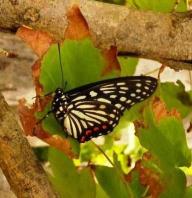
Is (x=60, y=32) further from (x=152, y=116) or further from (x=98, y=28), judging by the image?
(x=152, y=116)

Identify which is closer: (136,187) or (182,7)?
(136,187)

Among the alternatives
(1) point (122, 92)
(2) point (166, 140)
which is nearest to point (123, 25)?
(1) point (122, 92)

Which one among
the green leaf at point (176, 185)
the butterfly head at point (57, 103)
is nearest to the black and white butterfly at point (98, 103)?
the butterfly head at point (57, 103)

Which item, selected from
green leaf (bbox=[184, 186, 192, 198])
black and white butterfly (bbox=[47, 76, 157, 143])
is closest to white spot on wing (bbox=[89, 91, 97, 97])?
black and white butterfly (bbox=[47, 76, 157, 143])

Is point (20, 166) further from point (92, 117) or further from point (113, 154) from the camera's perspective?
point (92, 117)

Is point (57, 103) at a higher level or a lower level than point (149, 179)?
higher

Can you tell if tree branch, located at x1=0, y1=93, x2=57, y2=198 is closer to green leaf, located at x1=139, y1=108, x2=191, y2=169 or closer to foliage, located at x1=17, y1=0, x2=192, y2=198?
foliage, located at x1=17, y1=0, x2=192, y2=198

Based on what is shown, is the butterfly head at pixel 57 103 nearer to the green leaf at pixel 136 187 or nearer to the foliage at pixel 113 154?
the foliage at pixel 113 154
